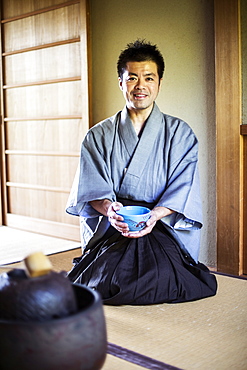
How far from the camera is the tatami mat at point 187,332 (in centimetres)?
184

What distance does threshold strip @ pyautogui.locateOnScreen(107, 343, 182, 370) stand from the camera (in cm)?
175

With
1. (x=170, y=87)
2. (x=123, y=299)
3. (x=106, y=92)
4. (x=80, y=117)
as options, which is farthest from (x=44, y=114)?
(x=123, y=299)

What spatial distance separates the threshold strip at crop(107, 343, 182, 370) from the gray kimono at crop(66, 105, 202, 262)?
0.92 metres

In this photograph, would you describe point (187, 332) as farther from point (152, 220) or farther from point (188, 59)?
point (188, 59)

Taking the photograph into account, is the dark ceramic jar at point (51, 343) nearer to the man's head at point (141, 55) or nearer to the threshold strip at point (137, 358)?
the threshold strip at point (137, 358)

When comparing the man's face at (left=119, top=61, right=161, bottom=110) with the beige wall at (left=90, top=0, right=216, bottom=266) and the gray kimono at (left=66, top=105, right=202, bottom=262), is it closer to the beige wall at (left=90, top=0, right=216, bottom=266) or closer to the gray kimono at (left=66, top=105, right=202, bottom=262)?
the gray kimono at (left=66, top=105, right=202, bottom=262)

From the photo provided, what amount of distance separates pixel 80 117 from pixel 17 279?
3.27 meters

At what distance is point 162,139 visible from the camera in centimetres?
280

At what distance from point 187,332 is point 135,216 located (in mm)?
599

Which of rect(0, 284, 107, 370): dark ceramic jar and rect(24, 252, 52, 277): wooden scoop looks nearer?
rect(0, 284, 107, 370): dark ceramic jar

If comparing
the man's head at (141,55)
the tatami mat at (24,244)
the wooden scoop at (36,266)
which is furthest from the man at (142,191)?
the wooden scoop at (36,266)

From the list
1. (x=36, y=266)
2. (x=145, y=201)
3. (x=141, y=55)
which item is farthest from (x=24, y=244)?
(x=36, y=266)

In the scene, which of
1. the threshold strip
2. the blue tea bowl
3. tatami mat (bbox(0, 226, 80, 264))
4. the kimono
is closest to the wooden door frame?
the kimono

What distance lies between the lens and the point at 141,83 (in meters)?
2.73
